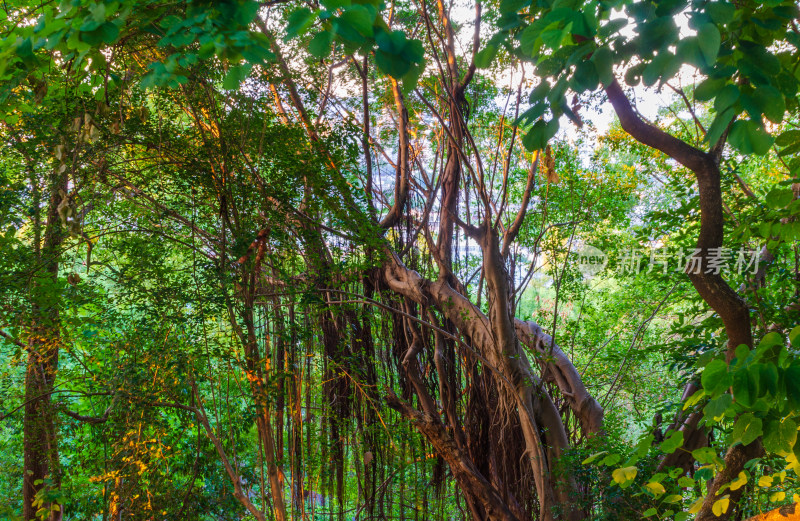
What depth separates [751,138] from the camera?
666mm

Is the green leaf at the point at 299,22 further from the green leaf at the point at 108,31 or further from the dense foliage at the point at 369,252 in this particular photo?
the green leaf at the point at 108,31

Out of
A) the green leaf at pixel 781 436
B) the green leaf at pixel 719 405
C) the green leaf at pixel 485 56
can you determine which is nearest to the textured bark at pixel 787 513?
the green leaf at pixel 781 436

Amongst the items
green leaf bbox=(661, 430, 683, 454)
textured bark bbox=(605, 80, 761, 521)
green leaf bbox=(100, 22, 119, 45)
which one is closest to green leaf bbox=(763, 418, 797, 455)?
green leaf bbox=(661, 430, 683, 454)

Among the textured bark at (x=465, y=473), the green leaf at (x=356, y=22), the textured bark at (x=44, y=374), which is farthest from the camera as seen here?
the textured bark at (x=465, y=473)

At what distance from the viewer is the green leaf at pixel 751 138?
25.8 inches

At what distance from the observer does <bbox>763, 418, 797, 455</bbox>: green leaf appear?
79 cm

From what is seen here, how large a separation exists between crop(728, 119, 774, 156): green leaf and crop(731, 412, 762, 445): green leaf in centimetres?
41

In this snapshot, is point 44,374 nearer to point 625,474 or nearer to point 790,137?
point 625,474

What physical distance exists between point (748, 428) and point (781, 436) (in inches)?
2.1

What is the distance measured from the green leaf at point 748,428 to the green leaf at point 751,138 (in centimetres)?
41

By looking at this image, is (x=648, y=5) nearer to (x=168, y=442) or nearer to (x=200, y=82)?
(x=200, y=82)

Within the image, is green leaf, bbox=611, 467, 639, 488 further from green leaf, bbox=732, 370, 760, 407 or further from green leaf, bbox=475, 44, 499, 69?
green leaf, bbox=475, 44, 499, 69

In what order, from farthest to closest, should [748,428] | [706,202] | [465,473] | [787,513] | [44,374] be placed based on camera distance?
[465,473], [44,374], [706,202], [787,513], [748,428]

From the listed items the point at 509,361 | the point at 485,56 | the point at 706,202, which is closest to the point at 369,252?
the point at 509,361
